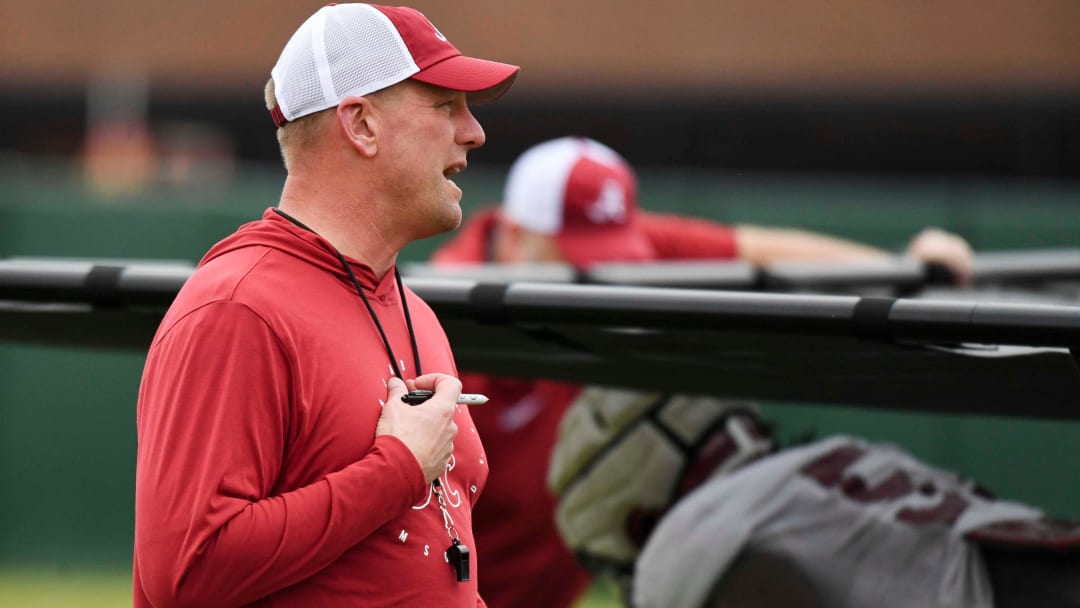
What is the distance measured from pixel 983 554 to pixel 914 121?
519 inches

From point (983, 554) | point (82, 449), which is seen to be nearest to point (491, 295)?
point (983, 554)

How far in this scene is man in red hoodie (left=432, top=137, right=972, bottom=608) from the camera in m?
5.46

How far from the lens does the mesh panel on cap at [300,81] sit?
2.38 meters

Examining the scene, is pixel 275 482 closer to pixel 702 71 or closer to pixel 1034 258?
pixel 1034 258

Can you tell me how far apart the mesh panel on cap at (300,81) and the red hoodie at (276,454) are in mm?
188

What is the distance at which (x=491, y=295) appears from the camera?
9.96ft

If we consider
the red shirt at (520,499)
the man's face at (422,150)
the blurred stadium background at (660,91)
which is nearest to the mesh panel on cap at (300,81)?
the man's face at (422,150)

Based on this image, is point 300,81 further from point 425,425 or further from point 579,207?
point 579,207

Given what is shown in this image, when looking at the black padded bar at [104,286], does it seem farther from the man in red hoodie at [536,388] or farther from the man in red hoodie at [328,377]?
the man in red hoodie at [536,388]

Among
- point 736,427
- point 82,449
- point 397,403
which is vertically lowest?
point 82,449

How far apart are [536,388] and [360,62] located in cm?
325

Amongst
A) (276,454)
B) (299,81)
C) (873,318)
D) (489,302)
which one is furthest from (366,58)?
(873,318)

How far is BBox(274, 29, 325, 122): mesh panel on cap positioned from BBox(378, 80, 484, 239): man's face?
0.35ft

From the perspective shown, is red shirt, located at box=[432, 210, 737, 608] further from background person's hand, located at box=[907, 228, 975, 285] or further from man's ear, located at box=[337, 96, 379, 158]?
man's ear, located at box=[337, 96, 379, 158]
